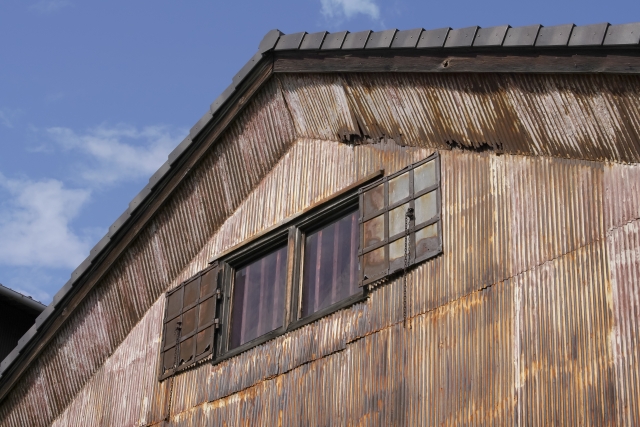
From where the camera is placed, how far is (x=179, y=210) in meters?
11.2

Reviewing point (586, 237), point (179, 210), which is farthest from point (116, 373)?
point (586, 237)

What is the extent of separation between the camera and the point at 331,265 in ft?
31.2

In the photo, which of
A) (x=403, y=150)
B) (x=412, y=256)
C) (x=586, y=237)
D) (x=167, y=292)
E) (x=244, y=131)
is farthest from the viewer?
(x=167, y=292)

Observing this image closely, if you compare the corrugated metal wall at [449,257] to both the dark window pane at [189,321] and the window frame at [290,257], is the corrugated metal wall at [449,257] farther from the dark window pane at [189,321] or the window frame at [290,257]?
the dark window pane at [189,321]

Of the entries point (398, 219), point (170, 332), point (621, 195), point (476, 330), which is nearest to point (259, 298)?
point (170, 332)

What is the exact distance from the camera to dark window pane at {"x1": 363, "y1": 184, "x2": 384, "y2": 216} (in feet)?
29.9

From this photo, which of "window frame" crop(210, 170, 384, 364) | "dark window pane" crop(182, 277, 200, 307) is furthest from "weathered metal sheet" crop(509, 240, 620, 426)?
"dark window pane" crop(182, 277, 200, 307)

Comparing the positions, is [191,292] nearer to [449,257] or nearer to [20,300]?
[449,257]

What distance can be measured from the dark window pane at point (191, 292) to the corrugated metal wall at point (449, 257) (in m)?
0.18

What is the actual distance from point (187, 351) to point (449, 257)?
361cm

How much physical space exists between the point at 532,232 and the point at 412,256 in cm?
126

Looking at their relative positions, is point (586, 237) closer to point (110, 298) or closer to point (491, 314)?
point (491, 314)

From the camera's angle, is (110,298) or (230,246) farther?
(110,298)

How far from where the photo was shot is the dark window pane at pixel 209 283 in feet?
35.3
